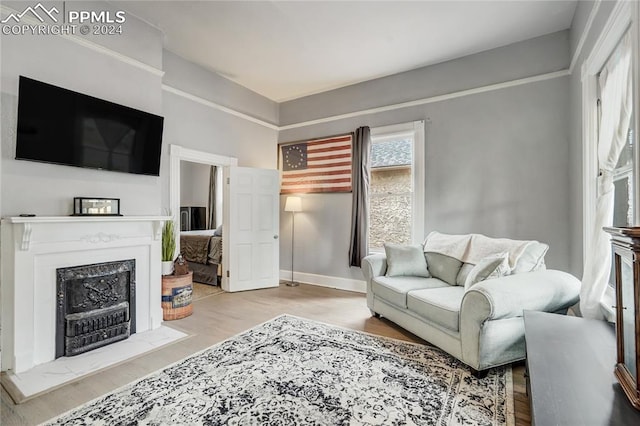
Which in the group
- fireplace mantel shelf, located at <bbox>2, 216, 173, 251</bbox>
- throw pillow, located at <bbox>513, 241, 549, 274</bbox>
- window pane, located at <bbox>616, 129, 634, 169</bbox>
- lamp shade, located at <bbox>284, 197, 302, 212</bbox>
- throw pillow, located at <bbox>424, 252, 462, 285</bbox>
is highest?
window pane, located at <bbox>616, 129, 634, 169</bbox>

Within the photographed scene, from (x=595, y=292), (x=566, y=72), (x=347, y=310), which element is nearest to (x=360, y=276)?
(x=347, y=310)

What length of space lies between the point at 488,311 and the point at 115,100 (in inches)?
145

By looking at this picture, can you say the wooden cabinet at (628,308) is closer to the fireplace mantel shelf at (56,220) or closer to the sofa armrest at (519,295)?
the sofa armrest at (519,295)

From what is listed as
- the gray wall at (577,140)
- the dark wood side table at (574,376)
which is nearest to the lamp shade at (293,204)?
the gray wall at (577,140)

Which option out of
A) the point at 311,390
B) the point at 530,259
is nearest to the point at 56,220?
the point at 311,390

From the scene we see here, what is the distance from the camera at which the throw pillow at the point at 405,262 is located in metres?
3.33

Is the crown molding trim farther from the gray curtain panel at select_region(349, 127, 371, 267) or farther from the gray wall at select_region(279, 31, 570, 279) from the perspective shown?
the gray curtain panel at select_region(349, 127, 371, 267)

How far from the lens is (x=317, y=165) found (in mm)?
4934

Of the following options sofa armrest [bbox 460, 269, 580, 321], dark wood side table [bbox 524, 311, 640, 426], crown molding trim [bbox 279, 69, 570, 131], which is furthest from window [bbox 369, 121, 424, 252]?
dark wood side table [bbox 524, 311, 640, 426]

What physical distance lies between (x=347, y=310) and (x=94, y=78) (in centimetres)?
353

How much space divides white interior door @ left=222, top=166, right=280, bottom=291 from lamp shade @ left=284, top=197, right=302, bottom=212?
0.59ft

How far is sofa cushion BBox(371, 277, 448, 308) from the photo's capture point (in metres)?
2.87

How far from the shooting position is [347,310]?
3.67m

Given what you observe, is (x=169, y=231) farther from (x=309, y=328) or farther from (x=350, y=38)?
(x=350, y=38)
